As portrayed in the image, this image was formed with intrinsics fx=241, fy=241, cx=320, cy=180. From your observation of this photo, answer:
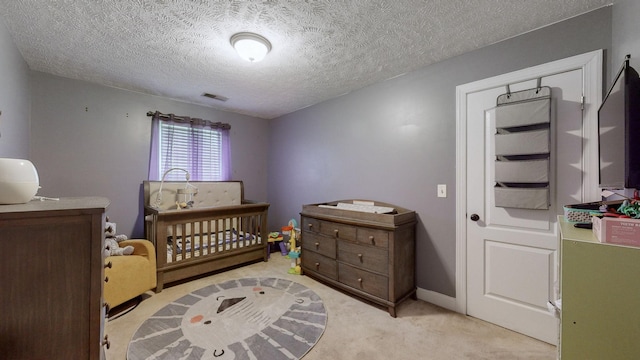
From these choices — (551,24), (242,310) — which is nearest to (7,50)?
(242,310)

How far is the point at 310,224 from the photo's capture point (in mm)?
2812

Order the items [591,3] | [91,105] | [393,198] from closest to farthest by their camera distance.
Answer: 1. [591,3]
2. [393,198]
3. [91,105]

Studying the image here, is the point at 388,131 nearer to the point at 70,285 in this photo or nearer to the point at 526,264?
the point at 526,264

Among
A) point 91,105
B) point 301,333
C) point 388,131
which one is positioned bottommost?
point 301,333

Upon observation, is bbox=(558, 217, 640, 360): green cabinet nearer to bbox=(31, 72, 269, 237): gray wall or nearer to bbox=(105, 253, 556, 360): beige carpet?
bbox=(105, 253, 556, 360): beige carpet

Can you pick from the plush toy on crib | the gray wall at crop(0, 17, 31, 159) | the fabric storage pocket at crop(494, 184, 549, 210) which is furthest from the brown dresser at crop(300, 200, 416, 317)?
the gray wall at crop(0, 17, 31, 159)

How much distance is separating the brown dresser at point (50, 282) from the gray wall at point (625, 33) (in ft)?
8.22

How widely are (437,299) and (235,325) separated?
1805mm

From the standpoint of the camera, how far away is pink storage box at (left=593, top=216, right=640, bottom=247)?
2.56ft

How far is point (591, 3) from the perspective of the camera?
1503mm

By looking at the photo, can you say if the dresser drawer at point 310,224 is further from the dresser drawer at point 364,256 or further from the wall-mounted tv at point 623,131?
the wall-mounted tv at point 623,131

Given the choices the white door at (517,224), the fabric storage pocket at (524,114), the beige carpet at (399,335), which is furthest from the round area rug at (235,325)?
the fabric storage pocket at (524,114)

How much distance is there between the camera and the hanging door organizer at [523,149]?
5.54 feet

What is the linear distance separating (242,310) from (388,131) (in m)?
2.26
